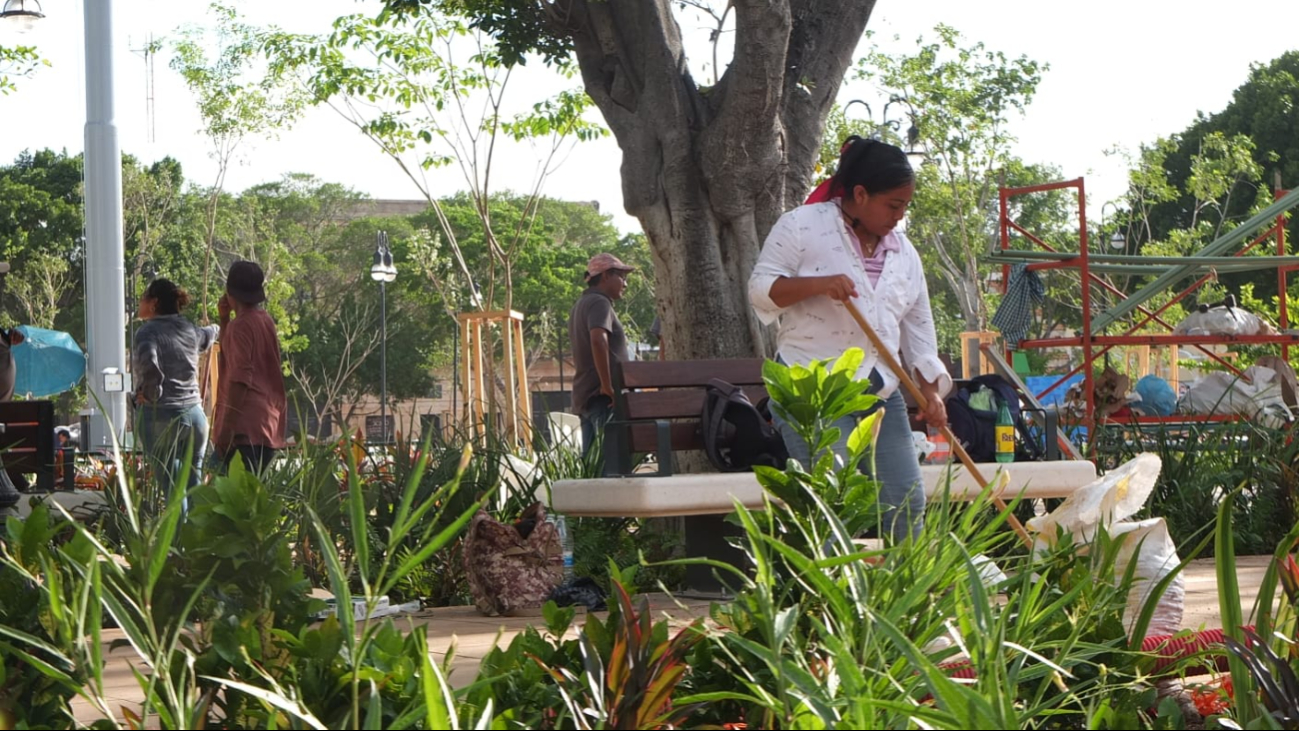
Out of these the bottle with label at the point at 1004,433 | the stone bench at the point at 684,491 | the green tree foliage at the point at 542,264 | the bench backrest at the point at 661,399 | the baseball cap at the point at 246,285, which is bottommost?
the stone bench at the point at 684,491

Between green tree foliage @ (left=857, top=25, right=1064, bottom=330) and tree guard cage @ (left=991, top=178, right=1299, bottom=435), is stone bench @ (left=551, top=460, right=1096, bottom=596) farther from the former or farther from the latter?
green tree foliage @ (left=857, top=25, right=1064, bottom=330)

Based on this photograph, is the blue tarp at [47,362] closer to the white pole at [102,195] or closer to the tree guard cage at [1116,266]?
the white pole at [102,195]

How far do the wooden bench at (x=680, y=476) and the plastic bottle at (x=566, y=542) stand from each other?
0.52m

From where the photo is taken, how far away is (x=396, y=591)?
253 inches

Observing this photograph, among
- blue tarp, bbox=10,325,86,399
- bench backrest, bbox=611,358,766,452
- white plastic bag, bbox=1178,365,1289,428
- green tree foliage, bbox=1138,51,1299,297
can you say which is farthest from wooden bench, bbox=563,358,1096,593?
green tree foliage, bbox=1138,51,1299,297

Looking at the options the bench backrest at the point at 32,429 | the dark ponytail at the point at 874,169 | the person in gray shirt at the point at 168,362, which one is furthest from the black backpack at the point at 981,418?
the bench backrest at the point at 32,429

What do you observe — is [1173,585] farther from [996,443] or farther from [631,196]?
[631,196]

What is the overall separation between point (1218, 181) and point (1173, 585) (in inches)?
1275

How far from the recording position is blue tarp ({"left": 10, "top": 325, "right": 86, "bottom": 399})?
18.1 meters

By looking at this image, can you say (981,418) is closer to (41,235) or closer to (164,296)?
(164,296)

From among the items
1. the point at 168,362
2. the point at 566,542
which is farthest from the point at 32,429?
the point at 566,542

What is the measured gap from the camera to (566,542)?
6.83 meters

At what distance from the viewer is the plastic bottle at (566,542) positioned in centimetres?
660

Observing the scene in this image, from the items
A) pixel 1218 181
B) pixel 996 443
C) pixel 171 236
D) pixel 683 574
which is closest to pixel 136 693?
pixel 683 574
